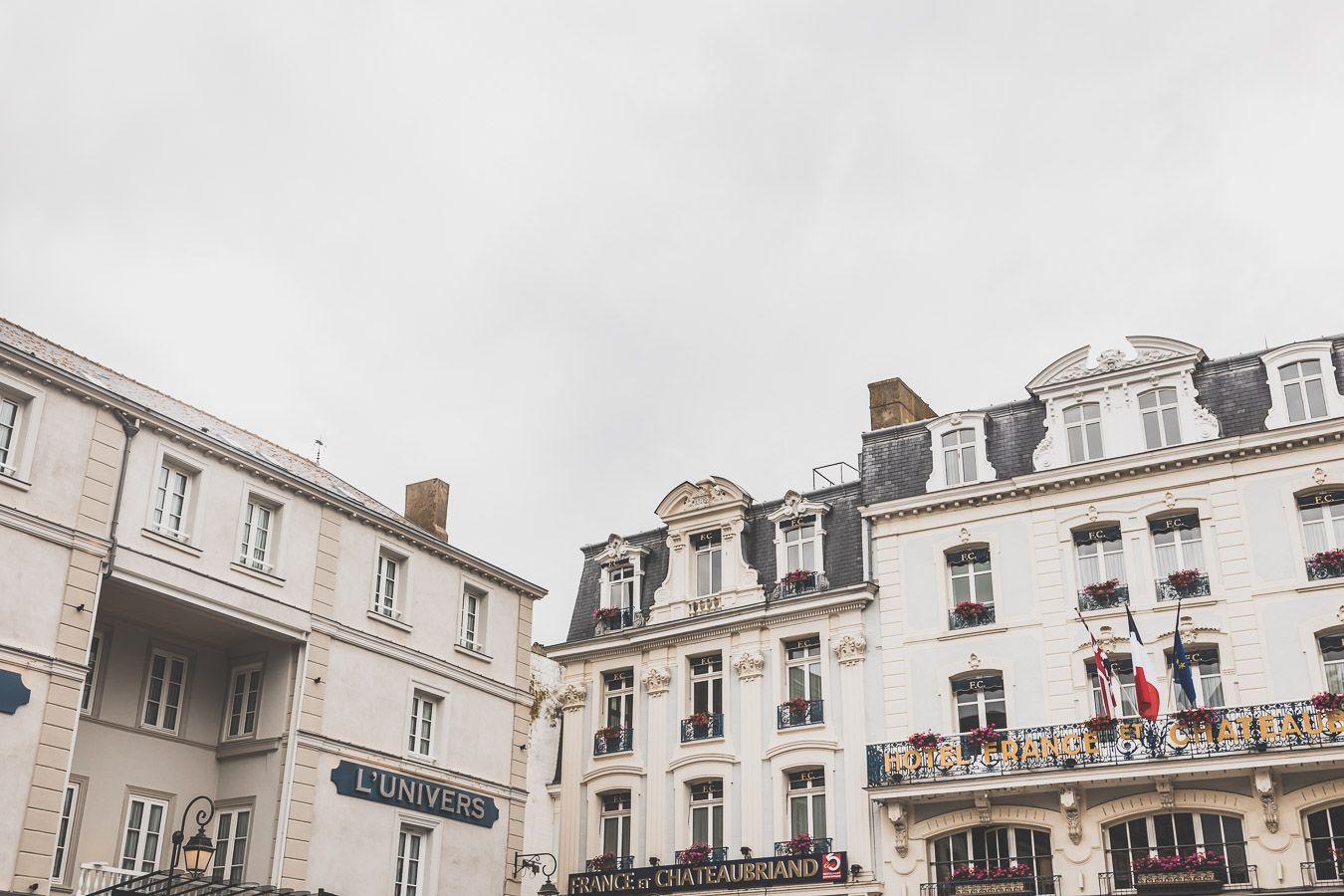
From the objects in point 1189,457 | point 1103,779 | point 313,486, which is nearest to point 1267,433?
point 1189,457

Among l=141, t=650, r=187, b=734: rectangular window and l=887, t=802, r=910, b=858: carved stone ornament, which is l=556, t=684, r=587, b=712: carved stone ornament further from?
l=141, t=650, r=187, b=734: rectangular window

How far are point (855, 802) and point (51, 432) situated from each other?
18.5m

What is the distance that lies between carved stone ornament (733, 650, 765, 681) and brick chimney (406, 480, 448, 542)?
26.6ft

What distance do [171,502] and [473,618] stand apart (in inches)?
343

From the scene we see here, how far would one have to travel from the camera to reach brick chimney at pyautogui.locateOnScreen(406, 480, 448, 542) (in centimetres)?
3397

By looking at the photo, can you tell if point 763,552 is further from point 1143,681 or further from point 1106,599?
point 1143,681

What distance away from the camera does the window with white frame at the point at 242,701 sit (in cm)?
2647

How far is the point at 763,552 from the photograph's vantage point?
34.7m

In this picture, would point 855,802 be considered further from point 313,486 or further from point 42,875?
point 42,875

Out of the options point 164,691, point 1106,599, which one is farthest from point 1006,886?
point 164,691

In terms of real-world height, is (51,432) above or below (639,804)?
above

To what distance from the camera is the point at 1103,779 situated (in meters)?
27.0

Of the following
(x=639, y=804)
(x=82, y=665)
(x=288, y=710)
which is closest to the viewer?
(x=82, y=665)

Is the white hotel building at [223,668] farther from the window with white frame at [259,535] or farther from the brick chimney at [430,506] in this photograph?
the brick chimney at [430,506]
